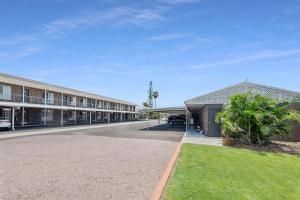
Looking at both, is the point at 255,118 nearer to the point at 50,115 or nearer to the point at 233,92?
the point at 233,92

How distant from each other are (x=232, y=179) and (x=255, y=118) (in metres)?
9.83

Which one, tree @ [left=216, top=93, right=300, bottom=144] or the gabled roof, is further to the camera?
the gabled roof

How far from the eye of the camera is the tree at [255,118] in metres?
17.1

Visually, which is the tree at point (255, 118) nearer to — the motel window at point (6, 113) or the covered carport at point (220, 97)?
the covered carport at point (220, 97)

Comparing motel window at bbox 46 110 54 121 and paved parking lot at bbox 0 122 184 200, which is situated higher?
motel window at bbox 46 110 54 121

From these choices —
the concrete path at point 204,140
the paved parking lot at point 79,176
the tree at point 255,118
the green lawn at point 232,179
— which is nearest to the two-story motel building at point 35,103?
the concrete path at point 204,140

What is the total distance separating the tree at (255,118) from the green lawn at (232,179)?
5.02 metres

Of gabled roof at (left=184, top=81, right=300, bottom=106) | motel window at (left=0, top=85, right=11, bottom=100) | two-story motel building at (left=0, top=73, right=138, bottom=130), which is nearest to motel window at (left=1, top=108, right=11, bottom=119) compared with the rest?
two-story motel building at (left=0, top=73, right=138, bottom=130)

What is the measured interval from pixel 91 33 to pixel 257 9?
35.2 ft

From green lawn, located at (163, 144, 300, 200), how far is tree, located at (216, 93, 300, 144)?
16.5 feet

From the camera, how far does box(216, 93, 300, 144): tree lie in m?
17.1

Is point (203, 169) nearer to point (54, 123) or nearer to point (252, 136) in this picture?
point (252, 136)

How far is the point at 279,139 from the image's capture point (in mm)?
22172

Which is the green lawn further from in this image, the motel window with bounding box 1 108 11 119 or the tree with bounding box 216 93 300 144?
the motel window with bounding box 1 108 11 119
